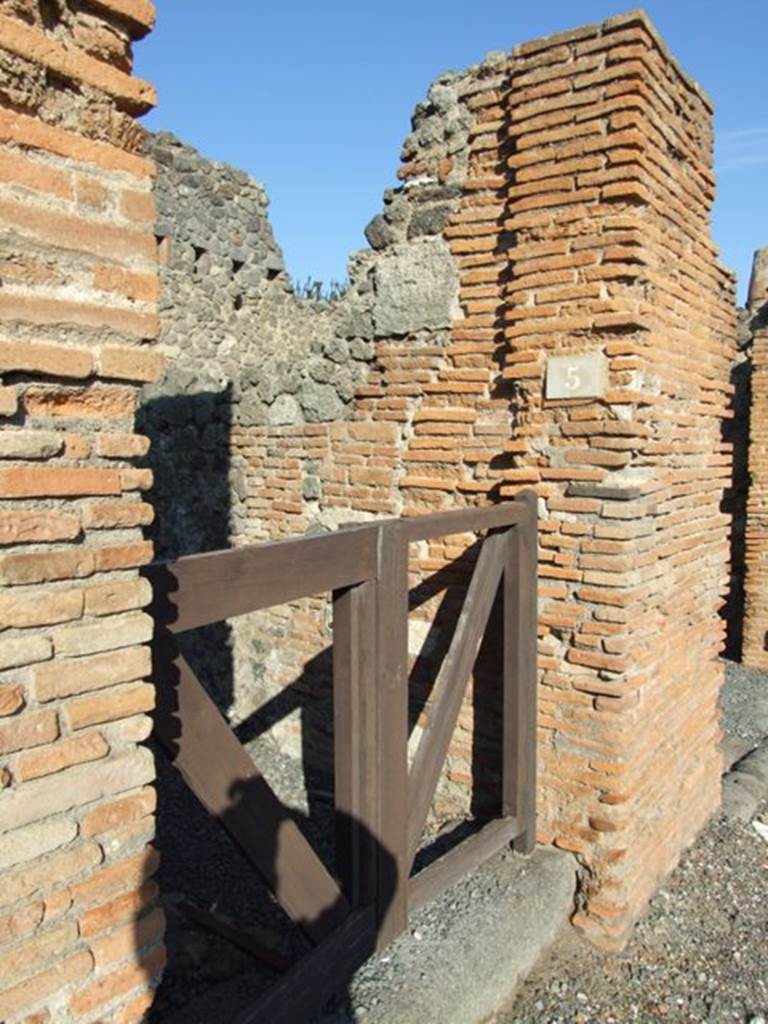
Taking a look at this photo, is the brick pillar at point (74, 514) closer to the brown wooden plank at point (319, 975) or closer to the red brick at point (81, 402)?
the red brick at point (81, 402)

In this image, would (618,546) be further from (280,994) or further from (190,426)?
(190,426)

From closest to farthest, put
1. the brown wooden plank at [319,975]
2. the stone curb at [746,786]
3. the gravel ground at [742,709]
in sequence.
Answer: the brown wooden plank at [319,975]
the stone curb at [746,786]
the gravel ground at [742,709]

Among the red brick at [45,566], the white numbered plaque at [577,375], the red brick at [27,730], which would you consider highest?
the white numbered plaque at [577,375]

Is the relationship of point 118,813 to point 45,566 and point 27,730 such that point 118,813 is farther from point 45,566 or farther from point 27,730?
point 45,566

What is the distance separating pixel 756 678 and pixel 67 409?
839 cm

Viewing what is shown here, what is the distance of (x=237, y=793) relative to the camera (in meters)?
2.19

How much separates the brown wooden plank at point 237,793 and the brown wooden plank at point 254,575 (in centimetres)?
11

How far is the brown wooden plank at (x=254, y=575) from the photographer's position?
6.40 feet

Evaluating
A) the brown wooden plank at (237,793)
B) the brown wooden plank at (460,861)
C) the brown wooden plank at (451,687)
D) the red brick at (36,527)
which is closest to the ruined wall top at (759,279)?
the brown wooden plank at (451,687)

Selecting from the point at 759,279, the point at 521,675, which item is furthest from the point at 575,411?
the point at 759,279

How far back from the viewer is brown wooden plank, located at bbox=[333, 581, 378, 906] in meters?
2.63

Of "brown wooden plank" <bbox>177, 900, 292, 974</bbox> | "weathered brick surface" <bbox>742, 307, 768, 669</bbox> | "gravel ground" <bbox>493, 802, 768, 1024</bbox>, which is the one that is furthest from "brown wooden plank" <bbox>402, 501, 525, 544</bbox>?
"weathered brick surface" <bbox>742, 307, 768, 669</bbox>

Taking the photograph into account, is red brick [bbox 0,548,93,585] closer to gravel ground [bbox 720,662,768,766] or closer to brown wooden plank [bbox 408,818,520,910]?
brown wooden plank [bbox 408,818,520,910]

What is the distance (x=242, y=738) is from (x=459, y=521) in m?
2.77
